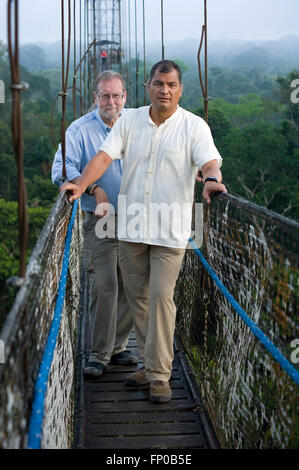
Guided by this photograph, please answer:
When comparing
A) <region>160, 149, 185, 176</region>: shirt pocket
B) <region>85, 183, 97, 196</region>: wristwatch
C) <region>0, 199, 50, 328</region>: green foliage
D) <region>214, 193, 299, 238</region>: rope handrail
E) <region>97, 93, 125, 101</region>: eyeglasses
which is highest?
<region>97, 93, 125, 101</region>: eyeglasses

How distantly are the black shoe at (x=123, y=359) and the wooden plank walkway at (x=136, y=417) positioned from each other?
0.06m

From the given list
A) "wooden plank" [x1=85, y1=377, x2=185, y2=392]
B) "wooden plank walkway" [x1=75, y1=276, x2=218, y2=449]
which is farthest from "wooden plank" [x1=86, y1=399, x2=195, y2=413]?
"wooden plank" [x1=85, y1=377, x2=185, y2=392]

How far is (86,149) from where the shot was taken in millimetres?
2457

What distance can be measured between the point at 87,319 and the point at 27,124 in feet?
96.5

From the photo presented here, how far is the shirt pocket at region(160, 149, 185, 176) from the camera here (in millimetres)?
1971

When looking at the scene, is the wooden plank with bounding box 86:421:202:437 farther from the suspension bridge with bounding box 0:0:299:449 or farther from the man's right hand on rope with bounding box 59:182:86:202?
the man's right hand on rope with bounding box 59:182:86:202

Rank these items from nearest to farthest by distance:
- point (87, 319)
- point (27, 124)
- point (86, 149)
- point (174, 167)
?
point (174, 167) → point (86, 149) → point (87, 319) → point (27, 124)

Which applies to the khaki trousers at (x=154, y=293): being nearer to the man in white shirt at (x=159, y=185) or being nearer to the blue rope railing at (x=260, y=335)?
the man in white shirt at (x=159, y=185)

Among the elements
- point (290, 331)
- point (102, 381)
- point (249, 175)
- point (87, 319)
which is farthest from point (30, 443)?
point (249, 175)

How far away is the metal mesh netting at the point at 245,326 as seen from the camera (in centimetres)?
141

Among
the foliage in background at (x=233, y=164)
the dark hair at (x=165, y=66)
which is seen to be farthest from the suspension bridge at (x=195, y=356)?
the foliage in background at (x=233, y=164)

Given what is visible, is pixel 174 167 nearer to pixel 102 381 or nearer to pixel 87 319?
pixel 102 381

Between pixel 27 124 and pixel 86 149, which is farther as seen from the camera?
pixel 27 124

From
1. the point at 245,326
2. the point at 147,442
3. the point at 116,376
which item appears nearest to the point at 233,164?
the point at 116,376
